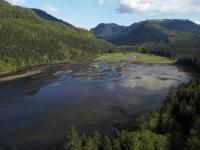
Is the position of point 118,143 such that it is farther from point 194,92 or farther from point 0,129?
point 0,129

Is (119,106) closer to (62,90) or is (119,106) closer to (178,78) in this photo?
(62,90)

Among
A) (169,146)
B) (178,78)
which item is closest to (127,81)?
(178,78)

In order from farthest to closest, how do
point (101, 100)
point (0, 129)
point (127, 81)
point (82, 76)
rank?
point (82, 76) < point (127, 81) < point (101, 100) < point (0, 129)

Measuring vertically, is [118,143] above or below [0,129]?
above

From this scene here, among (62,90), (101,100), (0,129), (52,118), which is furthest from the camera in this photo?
(62,90)

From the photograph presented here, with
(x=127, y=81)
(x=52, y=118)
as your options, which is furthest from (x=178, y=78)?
(x=52, y=118)

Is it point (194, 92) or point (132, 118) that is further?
point (132, 118)
